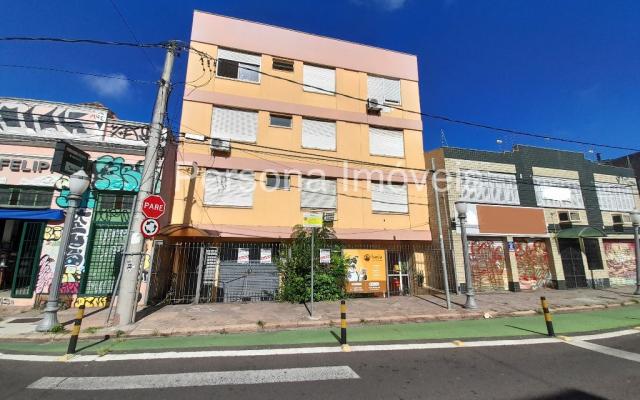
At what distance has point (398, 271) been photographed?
1466 centimetres

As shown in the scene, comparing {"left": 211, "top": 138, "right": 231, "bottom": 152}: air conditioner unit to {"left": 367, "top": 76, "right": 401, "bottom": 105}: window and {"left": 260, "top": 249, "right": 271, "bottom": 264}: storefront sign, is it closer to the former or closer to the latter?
{"left": 260, "top": 249, "right": 271, "bottom": 264}: storefront sign

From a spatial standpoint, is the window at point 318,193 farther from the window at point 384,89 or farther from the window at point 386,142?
the window at point 384,89

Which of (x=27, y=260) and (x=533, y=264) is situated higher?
(x=27, y=260)

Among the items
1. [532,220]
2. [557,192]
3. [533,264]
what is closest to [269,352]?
[533,264]

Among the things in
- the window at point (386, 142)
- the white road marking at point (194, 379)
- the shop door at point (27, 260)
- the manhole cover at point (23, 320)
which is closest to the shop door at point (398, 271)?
the window at point (386, 142)

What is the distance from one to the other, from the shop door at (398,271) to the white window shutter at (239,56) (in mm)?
11272

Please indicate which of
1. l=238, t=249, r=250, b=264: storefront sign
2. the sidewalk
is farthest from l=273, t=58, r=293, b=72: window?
the sidewalk

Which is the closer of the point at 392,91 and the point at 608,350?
the point at 608,350

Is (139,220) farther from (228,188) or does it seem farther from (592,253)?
(592,253)

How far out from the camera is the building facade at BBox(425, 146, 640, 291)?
15578 millimetres

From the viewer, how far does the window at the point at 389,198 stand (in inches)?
583

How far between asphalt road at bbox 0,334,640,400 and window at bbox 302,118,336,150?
10350mm

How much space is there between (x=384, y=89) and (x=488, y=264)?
10630 mm

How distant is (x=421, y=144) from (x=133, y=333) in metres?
14.6
